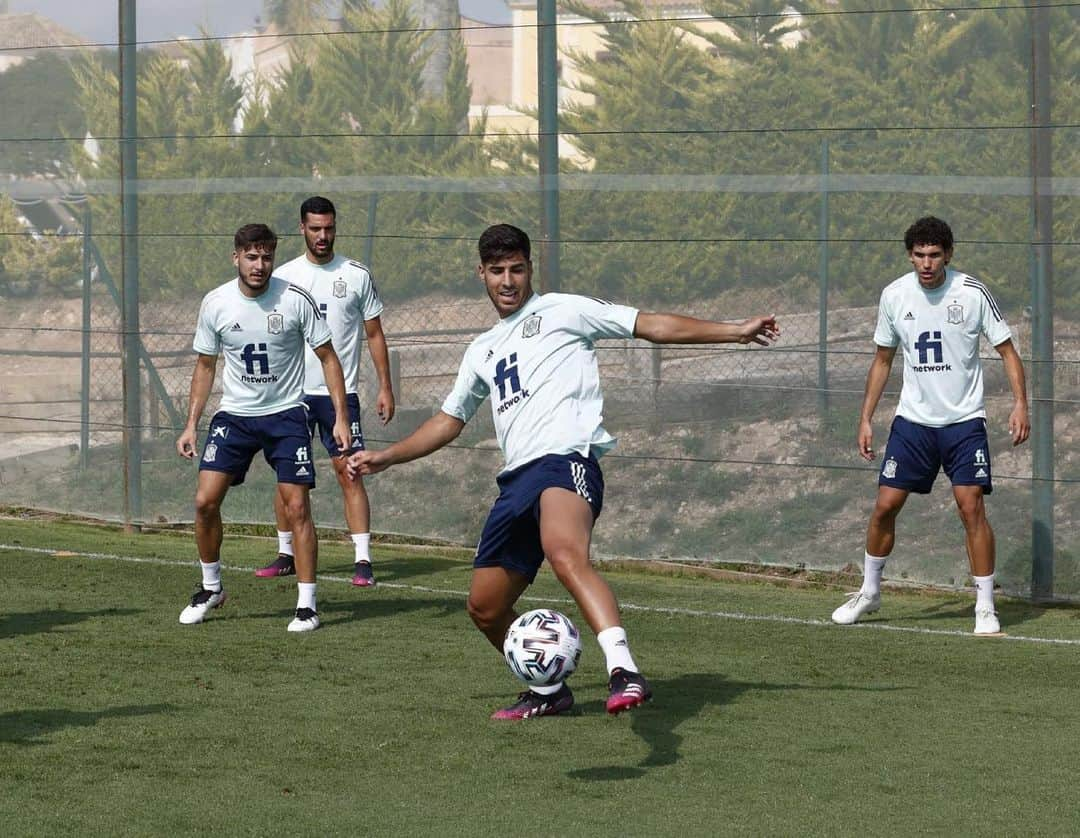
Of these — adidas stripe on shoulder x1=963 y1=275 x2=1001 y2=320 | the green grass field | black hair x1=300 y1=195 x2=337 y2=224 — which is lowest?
the green grass field

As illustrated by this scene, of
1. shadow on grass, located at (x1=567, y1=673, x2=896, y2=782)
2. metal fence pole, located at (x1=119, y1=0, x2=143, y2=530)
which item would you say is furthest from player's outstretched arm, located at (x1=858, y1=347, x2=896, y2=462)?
metal fence pole, located at (x1=119, y1=0, x2=143, y2=530)

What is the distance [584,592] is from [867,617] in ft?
12.9

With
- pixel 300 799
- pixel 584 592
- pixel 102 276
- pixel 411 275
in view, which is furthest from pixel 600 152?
pixel 300 799

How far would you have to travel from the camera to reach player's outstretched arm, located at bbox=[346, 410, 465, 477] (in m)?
6.79

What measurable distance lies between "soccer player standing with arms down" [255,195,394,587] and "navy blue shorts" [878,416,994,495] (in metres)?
2.87

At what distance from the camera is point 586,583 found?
21.0 feet

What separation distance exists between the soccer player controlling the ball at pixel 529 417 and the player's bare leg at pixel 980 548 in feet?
9.62

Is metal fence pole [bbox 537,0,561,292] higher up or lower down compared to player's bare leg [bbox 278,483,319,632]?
higher up

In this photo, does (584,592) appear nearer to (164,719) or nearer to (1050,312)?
(164,719)

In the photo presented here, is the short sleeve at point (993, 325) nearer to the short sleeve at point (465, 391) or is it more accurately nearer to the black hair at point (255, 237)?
the short sleeve at point (465, 391)

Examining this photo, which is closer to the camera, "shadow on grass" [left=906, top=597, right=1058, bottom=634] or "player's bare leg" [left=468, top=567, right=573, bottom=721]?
"player's bare leg" [left=468, top=567, right=573, bottom=721]

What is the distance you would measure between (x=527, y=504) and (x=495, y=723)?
0.83 metres

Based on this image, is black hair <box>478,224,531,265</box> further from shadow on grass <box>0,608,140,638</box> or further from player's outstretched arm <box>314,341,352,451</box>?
shadow on grass <box>0,608,140,638</box>

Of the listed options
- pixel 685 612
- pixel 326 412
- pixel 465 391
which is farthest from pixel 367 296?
pixel 465 391
